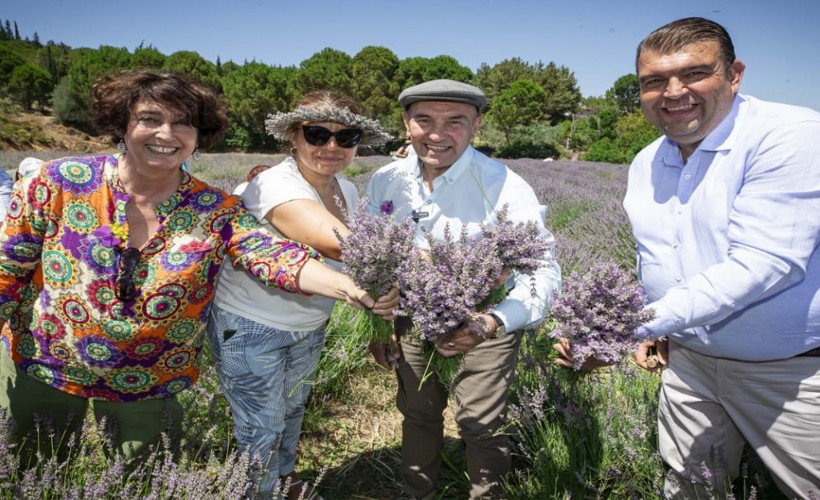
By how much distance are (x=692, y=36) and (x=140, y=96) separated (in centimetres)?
207

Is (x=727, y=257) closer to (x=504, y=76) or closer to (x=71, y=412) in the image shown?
(x=71, y=412)

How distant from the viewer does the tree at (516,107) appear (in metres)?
42.8

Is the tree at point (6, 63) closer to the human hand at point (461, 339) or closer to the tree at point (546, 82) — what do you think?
the tree at point (546, 82)

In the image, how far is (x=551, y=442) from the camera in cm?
235

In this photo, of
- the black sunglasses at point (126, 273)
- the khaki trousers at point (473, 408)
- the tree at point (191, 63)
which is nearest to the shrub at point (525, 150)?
the tree at point (191, 63)

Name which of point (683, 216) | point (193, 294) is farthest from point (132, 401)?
point (683, 216)

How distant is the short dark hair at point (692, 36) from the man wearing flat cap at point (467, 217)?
74cm

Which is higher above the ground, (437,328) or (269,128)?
(269,128)

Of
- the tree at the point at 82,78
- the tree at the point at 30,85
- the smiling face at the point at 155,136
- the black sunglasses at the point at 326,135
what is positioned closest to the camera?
the smiling face at the point at 155,136

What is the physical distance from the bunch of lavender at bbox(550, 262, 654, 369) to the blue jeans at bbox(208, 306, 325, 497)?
1.29 m

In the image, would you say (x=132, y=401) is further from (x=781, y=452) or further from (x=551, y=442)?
(x=781, y=452)

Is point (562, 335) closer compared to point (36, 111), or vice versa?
point (562, 335)

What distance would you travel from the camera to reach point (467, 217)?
2156 millimetres

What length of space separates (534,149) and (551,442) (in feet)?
137
